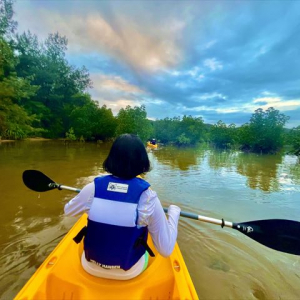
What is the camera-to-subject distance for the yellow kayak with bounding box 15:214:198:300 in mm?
1400

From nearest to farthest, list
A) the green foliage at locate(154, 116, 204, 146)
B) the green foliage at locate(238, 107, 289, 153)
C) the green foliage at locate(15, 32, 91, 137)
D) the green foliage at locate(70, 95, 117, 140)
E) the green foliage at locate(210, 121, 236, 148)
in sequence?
the green foliage at locate(238, 107, 289, 153)
the green foliage at locate(15, 32, 91, 137)
the green foliage at locate(70, 95, 117, 140)
the green foliage at locate(210, 121, 236, 148)
the green foliage at locate(154, 116, 204, 146)

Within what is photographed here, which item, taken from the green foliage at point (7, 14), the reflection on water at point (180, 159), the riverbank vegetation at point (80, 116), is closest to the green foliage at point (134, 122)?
the riverbank vegetation at point (80, 116)

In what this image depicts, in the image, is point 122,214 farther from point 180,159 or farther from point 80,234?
point 180,159


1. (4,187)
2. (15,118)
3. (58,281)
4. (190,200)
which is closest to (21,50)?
(15,118)

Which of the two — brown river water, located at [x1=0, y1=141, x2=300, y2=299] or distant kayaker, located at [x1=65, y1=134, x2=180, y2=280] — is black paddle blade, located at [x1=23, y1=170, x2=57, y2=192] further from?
distant kayaker, located at [x1=65, y1=134, x2=180, y2=280]

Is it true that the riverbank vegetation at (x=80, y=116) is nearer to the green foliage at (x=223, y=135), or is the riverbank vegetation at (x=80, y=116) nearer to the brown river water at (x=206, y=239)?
the green foliage at (x=223, y=135)

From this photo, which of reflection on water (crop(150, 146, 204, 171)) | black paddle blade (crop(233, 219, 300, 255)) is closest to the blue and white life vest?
black paddle blade (crop(233, 219, 300, 255))

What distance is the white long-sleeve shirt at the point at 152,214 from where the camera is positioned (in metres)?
1.29

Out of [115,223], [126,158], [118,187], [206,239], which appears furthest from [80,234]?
[206,239]

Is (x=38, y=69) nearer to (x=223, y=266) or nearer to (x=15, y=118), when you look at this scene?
(x=15, y=118)

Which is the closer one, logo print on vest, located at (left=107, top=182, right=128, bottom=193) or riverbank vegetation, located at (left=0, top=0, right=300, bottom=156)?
logo print on vest, located at (left=107, top=182, right=128, bottom=193)

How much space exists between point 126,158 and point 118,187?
7.6 inches

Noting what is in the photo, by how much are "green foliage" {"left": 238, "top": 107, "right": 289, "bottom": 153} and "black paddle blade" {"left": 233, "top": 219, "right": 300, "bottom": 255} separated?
24804 millimetres

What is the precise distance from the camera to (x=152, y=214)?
4.27 feet
